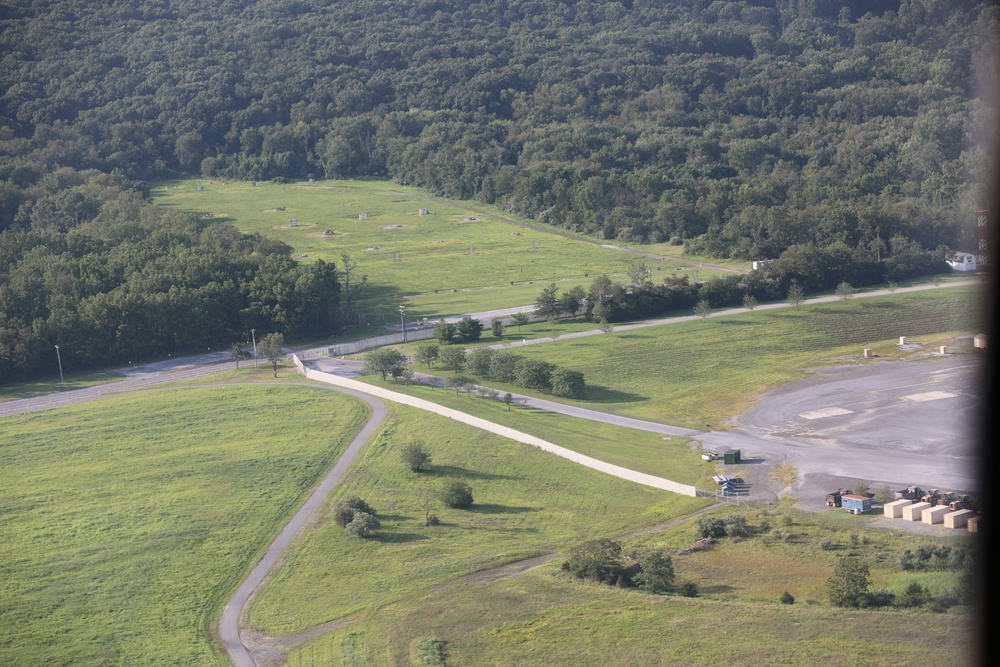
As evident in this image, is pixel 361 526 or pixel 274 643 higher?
pixel 361 526

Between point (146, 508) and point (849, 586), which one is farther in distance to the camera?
point (146, 508)

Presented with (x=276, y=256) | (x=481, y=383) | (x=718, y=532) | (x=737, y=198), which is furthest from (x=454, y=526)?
(x=737, y=198)

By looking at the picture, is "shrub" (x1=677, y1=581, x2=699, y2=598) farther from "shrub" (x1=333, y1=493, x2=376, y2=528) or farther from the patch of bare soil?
"shrub" (x1=333, y1=493, x2=376, y2=528)

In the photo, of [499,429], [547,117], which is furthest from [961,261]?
[547,117]

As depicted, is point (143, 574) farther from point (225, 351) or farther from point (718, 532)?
point (225, 351)

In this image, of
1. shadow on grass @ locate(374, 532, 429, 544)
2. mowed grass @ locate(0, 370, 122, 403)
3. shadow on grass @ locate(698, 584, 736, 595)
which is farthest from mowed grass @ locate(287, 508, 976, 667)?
mowed grass @ locate(0, 370, 122, 403)

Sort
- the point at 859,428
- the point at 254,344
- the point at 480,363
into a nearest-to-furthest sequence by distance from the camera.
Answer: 1. the point at 859,428
2. the point at 480,363
3. the point at 254,344

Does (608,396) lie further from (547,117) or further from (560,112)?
(560,112)

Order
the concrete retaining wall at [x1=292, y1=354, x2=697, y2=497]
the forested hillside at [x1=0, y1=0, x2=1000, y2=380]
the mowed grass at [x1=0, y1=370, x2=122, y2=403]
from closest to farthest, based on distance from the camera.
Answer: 1. the concrete retaining wall at [x1=292, y1=354, x2=697, y2=497]
2. the mowed grass at [x1=0, y1=370, x2=122, y2=403]
3. the forested hillside at [x1=0, y1=0, x2=1000, y2=380]
